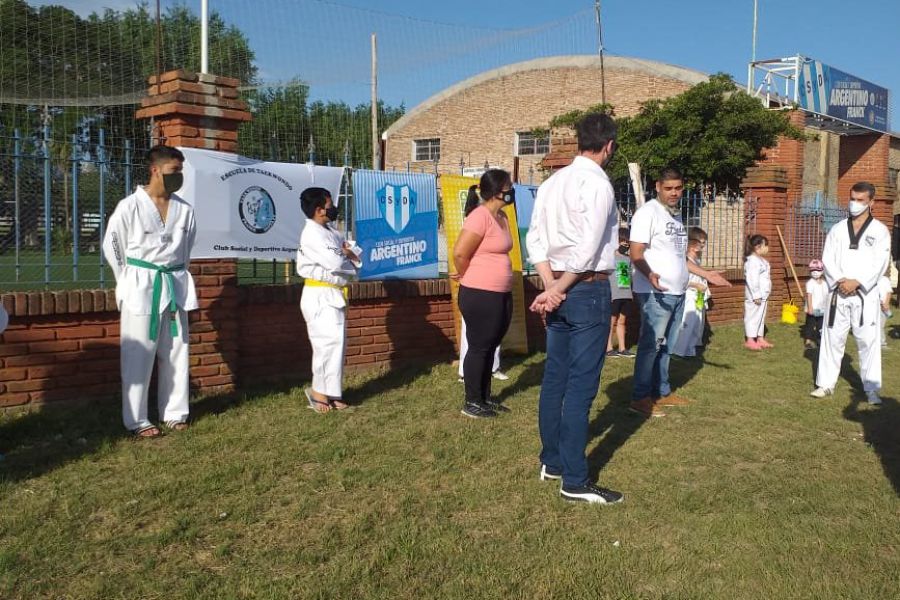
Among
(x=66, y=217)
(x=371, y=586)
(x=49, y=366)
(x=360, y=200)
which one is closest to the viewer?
(x=371, y=586)

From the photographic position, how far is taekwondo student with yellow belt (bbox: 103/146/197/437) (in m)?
5.12

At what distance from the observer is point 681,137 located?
2048cm

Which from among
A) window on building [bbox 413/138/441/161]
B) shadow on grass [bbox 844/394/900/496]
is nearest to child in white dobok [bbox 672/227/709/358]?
shadow on grass [bbox 844/394/900/496]

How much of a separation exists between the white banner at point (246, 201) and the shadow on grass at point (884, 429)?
4.76 m

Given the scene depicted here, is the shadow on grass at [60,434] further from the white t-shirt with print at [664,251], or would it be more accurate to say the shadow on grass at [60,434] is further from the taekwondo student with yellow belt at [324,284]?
the white t-shirt with print at [664,251]

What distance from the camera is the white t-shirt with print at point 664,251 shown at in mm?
6008

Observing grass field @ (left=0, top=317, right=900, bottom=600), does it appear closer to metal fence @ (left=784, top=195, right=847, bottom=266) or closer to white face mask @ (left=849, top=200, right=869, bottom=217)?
white face mask @ (left=849, top=200, right=869, bottom=217)

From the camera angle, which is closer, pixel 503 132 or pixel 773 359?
pixel 773 359

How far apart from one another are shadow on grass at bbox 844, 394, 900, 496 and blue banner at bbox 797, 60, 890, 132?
20347 mm

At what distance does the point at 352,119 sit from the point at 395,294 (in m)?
6.02

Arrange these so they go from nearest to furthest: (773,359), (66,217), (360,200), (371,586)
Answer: (371,586) → (66,217) → (360,200) → (773,359)

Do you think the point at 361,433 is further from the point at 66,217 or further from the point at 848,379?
the point at 848,379

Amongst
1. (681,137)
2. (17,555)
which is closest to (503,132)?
(681,137)

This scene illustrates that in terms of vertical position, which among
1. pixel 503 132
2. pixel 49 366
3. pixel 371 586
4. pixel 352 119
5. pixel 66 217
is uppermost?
pixel 503 132
